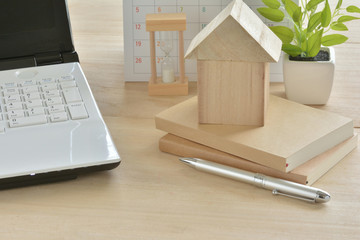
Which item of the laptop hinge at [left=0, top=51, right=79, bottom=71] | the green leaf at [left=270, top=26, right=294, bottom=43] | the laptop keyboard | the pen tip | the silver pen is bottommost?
the silver pen

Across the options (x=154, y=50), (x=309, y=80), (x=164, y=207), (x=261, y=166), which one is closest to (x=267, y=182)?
(x=261, y=166)

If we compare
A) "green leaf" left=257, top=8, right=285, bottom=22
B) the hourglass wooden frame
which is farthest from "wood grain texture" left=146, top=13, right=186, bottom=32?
"green leaf" left=257, top=8, right=285, bottom=22

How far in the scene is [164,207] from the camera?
2.20 ft

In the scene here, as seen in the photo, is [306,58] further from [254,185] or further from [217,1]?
[254,185]

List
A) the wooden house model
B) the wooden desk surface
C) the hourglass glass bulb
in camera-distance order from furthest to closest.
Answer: the hourglass glass bulb → the wooden house model → the wooden desk surface

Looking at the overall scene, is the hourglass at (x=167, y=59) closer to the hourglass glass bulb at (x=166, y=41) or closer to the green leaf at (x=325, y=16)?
the hourglass glass bulb at (x=166, y=41)

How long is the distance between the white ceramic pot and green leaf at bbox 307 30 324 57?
0.02 meters

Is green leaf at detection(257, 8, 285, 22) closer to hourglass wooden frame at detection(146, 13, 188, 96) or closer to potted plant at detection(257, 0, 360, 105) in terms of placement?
potted plant at detection(257, 0, 360, 105)

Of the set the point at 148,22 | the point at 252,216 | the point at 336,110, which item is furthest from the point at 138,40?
the point at 252,216

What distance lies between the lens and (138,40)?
1.04m

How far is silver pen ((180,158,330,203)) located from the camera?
0.67m

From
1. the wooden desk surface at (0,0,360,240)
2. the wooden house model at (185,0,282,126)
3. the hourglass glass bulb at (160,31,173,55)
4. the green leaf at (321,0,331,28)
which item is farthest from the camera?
the hourglass glass bulb at (160,31,173,55)

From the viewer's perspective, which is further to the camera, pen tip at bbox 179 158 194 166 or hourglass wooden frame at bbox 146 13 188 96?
hourglass wooden frame at bbox 146 13 188 96

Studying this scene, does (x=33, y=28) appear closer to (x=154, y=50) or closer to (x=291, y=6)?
(x=154, y=50)
